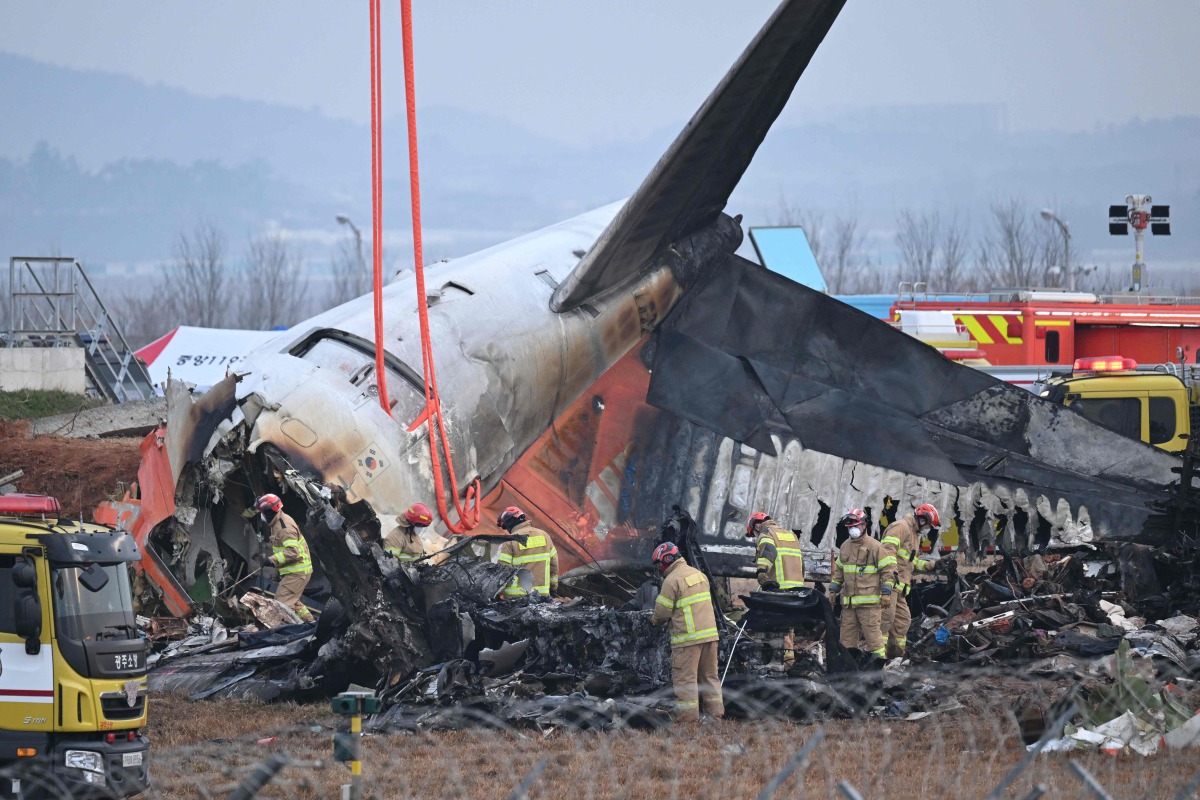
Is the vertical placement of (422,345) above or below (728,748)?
above

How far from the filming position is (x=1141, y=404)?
76.3 ft

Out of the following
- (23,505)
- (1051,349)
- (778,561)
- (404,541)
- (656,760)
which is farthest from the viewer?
(1051,349)

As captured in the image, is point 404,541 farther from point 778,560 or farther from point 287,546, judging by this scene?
point 778,560

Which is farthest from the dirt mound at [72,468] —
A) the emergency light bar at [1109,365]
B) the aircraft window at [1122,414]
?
the emergency light bar at [1109,365]

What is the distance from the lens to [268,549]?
16000 mm

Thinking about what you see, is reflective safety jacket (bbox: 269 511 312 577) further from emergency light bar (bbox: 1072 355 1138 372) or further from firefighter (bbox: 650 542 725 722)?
emergency light bar (bbox: 1072 355 1138 372)

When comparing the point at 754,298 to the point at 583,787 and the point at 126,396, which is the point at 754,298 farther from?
the point at 126,396

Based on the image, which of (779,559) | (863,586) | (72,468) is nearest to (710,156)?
(779,559)

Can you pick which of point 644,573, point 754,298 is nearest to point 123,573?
point 644,573

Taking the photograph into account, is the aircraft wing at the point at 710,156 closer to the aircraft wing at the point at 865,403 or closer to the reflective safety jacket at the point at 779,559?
the aircraft wing at the point at 865,403

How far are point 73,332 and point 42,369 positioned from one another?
6.79 ft

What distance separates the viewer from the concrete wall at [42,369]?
95.6ft

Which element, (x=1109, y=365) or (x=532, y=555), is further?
(x=1109, y=365)

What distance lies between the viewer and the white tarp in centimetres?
3856
